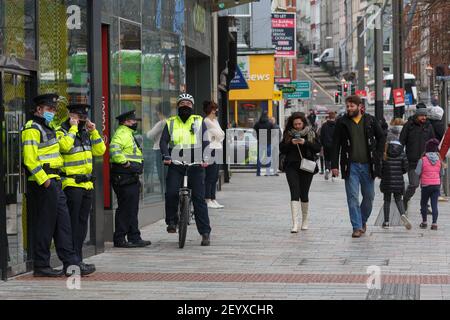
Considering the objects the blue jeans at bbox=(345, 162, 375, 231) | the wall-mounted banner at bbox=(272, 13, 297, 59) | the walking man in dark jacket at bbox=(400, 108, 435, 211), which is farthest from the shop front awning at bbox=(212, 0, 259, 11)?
the wall-mounted banner at bbox=(272, 13, 297, 59)

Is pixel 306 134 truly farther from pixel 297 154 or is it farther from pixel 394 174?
pixel 394 174

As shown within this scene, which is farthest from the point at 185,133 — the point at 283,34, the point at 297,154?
the point at 283,34

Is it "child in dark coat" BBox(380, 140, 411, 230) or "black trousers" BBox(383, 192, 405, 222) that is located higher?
"child in dark coat" BBox(380, 140, 411, 230)

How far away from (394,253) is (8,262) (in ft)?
15.1

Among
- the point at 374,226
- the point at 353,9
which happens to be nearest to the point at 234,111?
the point at 374,226

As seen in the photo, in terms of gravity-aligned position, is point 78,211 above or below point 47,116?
below

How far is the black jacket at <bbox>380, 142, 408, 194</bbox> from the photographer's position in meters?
16.6

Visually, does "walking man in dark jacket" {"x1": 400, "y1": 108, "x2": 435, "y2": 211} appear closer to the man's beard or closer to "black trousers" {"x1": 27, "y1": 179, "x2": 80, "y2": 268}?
the man's beard

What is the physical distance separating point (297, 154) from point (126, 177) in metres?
3.00

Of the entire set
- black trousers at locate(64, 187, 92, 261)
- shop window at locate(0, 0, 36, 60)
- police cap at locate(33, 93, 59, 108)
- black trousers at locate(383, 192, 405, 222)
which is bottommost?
black trousers at locate(383, 192, 405, 222)

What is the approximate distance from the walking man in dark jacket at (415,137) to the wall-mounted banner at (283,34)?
1312 inches

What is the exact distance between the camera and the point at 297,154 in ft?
53.3

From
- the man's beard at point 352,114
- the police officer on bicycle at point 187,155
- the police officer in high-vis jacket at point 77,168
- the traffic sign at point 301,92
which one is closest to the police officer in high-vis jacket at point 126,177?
the police officer on bicycle at point 187,155

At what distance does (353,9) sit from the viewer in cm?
12444
